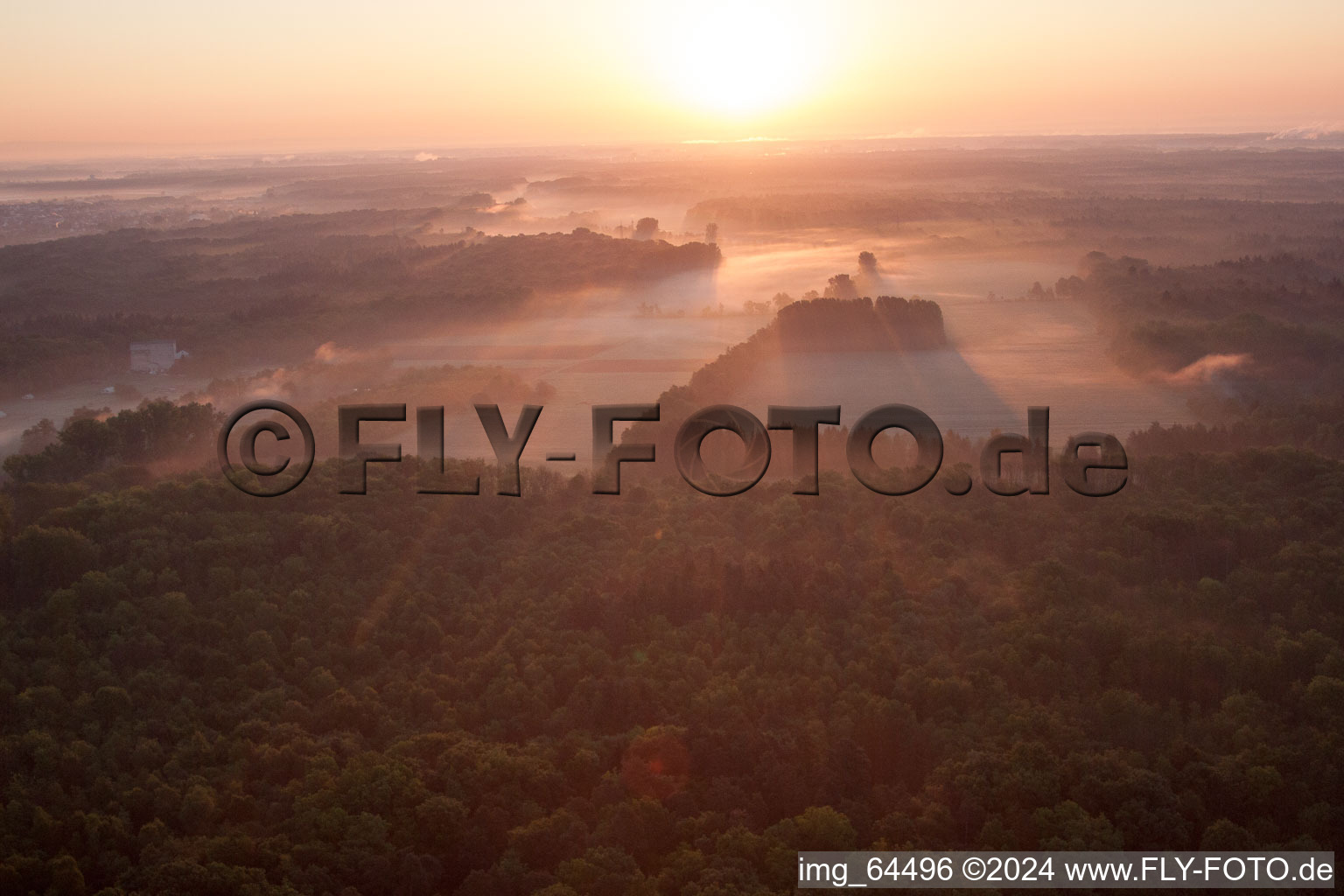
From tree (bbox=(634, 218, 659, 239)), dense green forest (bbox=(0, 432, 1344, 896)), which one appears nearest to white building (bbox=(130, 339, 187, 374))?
dense green forest (bbox=(0, 432, 1344, 896))

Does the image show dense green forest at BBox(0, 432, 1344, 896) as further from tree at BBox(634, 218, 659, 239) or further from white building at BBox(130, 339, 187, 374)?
tree at BBox(634, 218, 659, 239)

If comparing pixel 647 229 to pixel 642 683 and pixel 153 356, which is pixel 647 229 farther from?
pixel 642 683

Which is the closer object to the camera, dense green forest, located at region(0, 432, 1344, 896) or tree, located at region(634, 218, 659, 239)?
dense green forest, located at region(0, 432, 1344, 896)

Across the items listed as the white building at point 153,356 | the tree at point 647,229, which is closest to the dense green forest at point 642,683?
the white building at point 153,356

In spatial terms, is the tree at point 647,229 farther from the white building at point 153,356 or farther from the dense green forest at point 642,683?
the dense green forest at point 642,683

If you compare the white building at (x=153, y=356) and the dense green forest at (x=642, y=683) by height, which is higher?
the white building at (x=153, y=356)

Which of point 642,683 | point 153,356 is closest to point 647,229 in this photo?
point 153,356

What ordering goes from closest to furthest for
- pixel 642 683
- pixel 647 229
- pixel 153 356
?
pixel 642 683
pixel 153 356
pixel 647 229

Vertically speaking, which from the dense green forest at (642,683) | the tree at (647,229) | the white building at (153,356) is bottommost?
the dense green forest at (642,683)

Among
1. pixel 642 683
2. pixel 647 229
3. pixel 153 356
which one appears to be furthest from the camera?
pixel 647 229

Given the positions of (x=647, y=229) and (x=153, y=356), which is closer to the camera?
(x=153, y=356)
